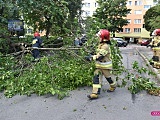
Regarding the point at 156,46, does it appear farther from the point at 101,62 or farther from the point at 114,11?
the point at 114,11

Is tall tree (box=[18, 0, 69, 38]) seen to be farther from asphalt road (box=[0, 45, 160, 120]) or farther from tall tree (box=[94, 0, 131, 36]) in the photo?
tall tree (box=[94, 0, 131, 36])

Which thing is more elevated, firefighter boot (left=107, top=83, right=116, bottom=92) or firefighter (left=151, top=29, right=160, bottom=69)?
firefighter (left=151, top=29, right=160, bottom=69)

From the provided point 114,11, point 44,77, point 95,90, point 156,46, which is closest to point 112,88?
point 95,90

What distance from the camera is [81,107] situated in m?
4.54

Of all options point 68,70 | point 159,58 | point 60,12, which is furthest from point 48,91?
point 159,58

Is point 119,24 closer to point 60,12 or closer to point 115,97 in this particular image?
point 60,12

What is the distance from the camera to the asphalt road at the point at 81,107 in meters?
4.06

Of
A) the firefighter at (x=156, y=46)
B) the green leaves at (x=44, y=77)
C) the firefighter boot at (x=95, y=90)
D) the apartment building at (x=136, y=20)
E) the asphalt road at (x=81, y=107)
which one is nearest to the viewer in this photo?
the asphalt road at (x=81, y=107)

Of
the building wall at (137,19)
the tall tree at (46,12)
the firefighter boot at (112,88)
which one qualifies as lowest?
the firefighter boot at (112,88)

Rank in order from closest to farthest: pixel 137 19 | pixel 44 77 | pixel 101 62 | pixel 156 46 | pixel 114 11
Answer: pixel 101 62, pixel 44 77, pixel 156 46, pixel 114 11, pixel 137 19

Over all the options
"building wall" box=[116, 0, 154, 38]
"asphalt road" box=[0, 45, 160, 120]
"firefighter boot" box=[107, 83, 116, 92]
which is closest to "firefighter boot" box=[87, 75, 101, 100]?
"asphalt road" box=[0, 45, 160, 120]

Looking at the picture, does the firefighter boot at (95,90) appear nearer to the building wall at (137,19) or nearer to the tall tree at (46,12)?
the tall tree at (46,12)

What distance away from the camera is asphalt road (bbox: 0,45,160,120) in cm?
406

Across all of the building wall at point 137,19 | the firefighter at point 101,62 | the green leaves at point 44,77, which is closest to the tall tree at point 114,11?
the building wall at point 137,19
